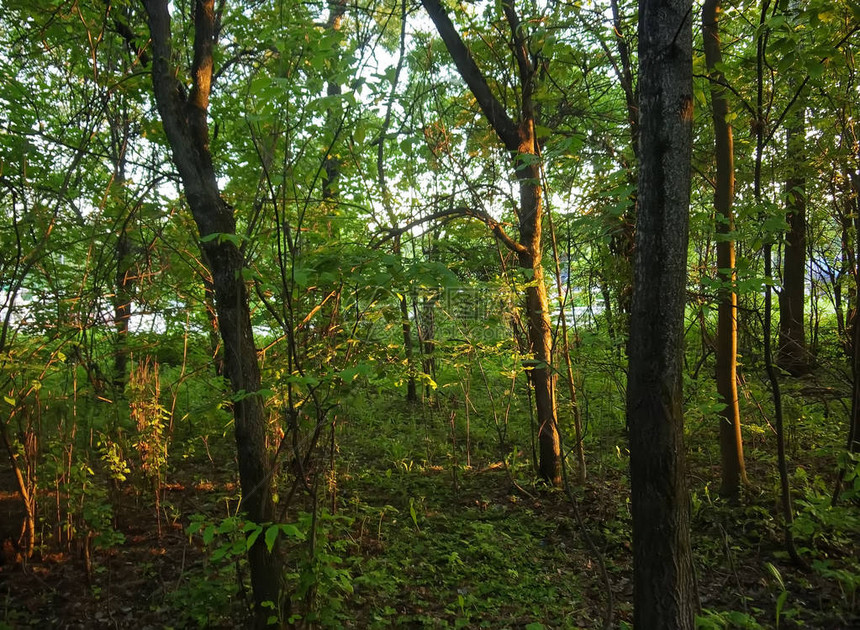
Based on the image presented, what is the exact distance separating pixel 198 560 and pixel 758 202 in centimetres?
527

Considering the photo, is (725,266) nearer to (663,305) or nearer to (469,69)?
(663,305)

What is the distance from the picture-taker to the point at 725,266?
4.43 m

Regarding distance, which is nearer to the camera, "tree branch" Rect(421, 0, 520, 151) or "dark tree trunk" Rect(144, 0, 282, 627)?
"dark tree trunk" Rect(144, 0, 282, 627)

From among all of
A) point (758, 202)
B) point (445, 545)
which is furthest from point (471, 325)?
point (758, 202)

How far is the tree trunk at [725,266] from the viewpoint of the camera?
429cm

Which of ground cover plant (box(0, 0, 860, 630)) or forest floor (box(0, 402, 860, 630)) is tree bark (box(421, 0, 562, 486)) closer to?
ground cover plant (box(0, 0, 860, 630))

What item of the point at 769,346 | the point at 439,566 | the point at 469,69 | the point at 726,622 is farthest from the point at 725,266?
the point at 439,566

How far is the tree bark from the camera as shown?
16.1ft

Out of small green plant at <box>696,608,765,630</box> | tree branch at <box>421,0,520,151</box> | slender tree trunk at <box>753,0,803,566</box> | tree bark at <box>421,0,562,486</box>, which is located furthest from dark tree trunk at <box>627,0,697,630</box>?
tree branch at <box>421,0,520,151</box>

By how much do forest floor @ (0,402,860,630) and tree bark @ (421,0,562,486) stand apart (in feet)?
2.79

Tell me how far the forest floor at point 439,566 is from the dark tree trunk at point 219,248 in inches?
13.6

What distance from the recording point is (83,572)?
3652 mm

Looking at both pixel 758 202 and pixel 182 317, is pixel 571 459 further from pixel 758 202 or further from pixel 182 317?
pixel 182 317

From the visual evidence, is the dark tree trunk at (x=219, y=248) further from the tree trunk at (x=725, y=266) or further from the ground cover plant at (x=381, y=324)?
the tree trunk at (x=725, y=266)
